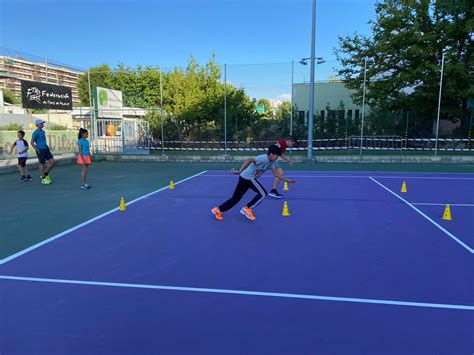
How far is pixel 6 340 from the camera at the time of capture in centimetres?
317

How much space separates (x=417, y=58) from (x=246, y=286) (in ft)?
68.7

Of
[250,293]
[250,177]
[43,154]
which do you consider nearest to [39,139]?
[43,154]

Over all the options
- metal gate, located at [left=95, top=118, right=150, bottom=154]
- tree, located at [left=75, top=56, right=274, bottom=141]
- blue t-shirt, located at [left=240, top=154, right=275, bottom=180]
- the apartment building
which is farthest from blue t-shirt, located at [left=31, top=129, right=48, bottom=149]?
tree, located at [left=75, top=56, right=274, bottom=141]

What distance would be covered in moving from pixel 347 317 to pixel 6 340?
10.2 ft

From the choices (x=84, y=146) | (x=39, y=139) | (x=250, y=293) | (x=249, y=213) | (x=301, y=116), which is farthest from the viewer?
(x=301, y=116)

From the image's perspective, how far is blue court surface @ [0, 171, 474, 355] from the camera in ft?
10.3

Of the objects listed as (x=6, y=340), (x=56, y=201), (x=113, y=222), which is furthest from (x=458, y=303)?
(x=56, y=201)

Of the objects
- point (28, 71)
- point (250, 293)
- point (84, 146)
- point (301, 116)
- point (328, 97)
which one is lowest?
point (250, 293)

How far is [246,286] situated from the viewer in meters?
4.17

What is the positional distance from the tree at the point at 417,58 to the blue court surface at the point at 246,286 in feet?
49.9

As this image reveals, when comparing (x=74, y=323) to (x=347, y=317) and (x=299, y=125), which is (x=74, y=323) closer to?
(x=347, y=317)

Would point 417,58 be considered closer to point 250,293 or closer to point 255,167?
point 255,167

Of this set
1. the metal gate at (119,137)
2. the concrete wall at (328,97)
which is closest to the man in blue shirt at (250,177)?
the metal gate at (119,137)

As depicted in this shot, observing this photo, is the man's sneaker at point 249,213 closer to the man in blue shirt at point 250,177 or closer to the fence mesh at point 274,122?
the man in blue shirt at point 250,177
